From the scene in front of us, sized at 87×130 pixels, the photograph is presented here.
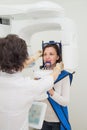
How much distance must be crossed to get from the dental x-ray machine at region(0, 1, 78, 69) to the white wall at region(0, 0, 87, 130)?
2.59 feet

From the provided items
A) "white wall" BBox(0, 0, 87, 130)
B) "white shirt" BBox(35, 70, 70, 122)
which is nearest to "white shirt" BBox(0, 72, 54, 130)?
"white shirt" BBox(35, 70, 70, 122)

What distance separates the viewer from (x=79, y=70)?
2395 millimetres

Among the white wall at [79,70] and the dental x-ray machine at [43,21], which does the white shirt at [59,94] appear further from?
the white wall at [79,70]

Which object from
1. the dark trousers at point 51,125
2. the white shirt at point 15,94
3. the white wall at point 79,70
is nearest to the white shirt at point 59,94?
the dark trousers at point 51,125

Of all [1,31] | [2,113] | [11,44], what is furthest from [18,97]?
[1,31]

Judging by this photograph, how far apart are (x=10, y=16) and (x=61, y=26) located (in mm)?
358

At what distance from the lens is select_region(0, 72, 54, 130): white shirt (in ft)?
3.54

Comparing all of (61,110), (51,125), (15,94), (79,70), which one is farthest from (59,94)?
(79,70)

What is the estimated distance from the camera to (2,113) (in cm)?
113

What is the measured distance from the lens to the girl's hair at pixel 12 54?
106cm

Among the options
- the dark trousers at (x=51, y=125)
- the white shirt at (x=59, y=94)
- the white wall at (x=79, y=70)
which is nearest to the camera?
the white shirt at (x=59, y=94)

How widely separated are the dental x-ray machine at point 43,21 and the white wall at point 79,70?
79cm

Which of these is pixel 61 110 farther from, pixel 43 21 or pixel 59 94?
pixel 43 21

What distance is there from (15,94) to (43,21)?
628 millimetres
